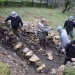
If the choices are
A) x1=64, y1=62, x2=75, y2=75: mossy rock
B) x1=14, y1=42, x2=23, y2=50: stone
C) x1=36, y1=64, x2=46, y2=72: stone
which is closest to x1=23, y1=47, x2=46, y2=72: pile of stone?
x1=36, y1=64, x2=46, y2=72: stone

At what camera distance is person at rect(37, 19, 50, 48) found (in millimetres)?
11034

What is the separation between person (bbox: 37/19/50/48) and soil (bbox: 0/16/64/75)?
35 centimetres

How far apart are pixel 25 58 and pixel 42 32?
1477mm

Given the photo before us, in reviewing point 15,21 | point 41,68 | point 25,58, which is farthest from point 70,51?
→ point 15,21

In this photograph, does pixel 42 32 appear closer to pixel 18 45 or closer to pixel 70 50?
pixel 18 45

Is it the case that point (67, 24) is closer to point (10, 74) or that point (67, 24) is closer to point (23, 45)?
point (23, 45)

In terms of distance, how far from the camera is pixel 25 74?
8961 mm

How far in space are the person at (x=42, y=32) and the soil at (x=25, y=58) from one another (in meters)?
0.35

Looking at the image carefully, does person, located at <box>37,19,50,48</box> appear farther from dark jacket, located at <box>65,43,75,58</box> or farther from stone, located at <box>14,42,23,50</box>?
dark jacket, located at <box>65,43,75,58</box>

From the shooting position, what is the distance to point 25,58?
10.8 metres

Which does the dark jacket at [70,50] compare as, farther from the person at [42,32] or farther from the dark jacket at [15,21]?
the dark jacket at [15,21]

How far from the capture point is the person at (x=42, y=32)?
11.0m

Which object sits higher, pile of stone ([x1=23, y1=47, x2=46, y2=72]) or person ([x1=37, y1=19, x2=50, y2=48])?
person ([x1=37, y1=19, x2=50, y2=48])

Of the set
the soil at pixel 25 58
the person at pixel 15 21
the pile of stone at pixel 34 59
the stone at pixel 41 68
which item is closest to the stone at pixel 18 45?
the soil at pixel 25 58
